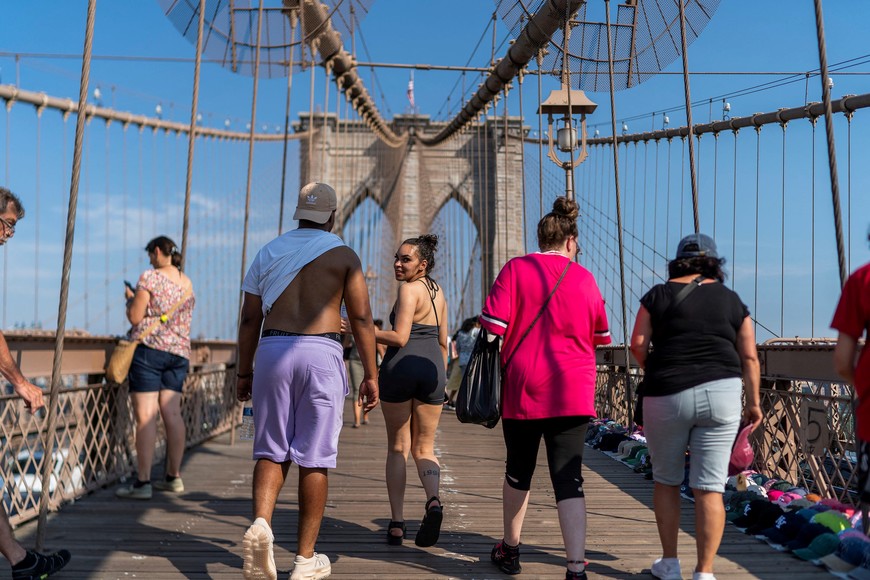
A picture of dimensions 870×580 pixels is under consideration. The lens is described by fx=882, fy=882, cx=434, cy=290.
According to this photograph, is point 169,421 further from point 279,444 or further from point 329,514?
point 279,444

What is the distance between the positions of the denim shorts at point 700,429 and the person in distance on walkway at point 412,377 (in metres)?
0.86

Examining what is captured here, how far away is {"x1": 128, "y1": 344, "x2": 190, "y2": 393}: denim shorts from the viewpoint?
3.82m

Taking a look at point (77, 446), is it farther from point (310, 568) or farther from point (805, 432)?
point (805, 432)

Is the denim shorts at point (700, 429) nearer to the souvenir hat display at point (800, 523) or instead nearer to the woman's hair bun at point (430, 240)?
the souvenir hat display at point (800, 523)

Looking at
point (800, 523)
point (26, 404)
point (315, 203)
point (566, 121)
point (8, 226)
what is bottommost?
point (800, 523)

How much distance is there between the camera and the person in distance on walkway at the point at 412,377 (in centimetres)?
298

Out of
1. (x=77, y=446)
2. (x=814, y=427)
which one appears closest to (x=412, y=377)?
(x=77, y=446)

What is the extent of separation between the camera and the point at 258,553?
7.13 ft

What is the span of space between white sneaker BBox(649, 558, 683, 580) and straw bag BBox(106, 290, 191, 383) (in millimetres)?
2340

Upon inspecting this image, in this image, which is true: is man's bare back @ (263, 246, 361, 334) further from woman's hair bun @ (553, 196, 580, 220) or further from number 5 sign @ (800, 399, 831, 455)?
number 5 sign @ (800, 399, 831, 455)

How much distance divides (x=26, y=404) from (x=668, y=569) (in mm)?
1801

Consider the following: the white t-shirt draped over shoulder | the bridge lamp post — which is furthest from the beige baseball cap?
the bridge lamp post

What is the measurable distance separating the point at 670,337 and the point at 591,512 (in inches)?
53.4

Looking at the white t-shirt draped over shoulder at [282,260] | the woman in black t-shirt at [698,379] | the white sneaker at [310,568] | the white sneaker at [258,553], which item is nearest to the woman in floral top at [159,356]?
the white t-shirt draped over shoulder at [282,260]
